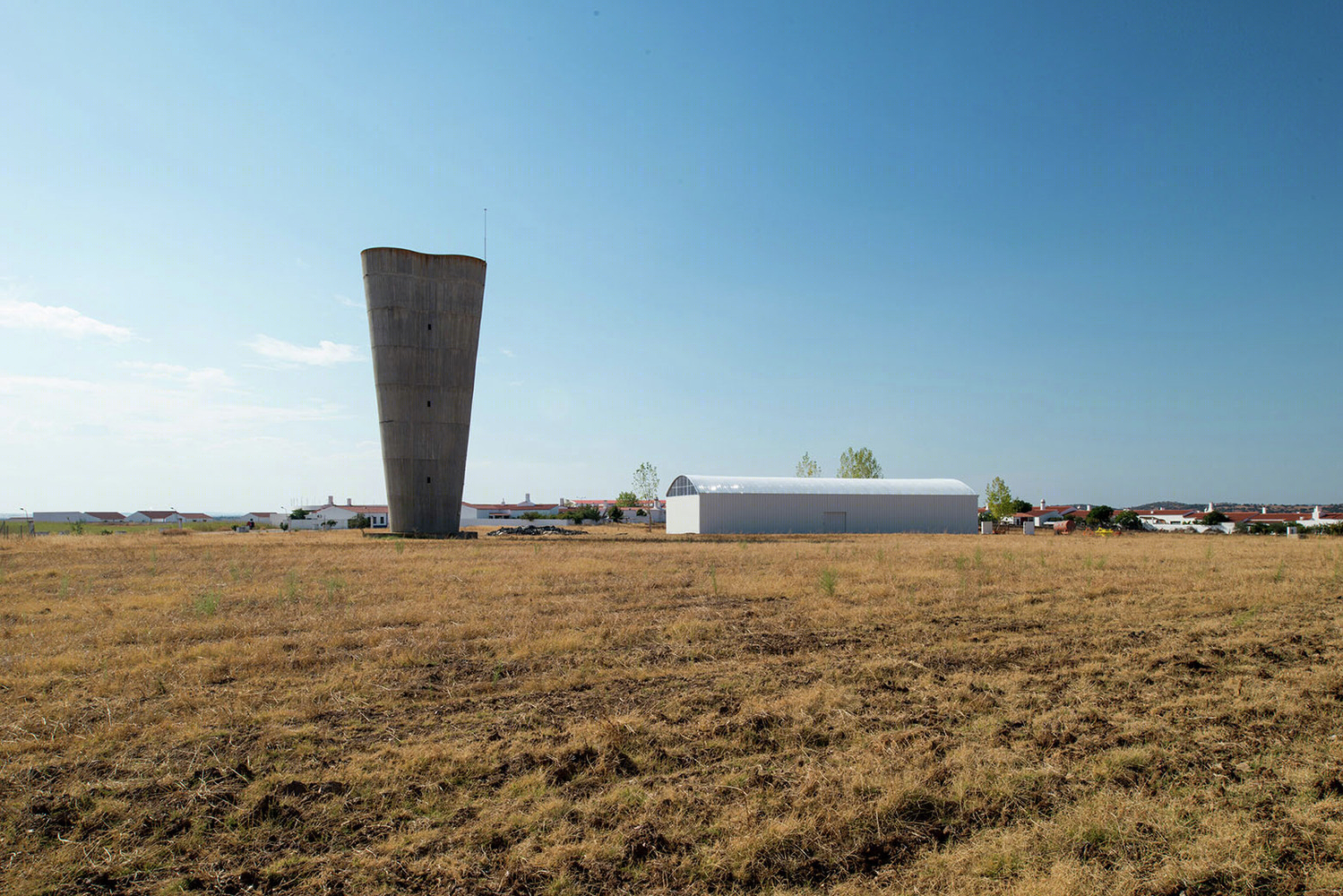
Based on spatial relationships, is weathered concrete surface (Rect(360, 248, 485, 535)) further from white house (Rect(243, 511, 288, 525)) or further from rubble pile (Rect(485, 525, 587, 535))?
white house (Rect(243, 511, 288, 525))

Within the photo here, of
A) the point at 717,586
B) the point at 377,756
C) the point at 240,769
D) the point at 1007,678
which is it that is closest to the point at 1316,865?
the point at 1007,678

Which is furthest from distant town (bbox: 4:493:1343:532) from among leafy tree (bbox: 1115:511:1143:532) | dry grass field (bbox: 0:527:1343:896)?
dry grass field (bbox: 0:527:1343:896)

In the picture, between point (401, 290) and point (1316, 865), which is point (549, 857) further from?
point (401, 290)

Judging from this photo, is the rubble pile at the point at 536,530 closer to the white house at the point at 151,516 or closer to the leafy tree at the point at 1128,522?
the leafy tree at the point at 1128,522

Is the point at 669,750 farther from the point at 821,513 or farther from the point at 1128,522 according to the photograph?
the point at 1128,522

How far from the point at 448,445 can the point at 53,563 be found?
20.3 metres

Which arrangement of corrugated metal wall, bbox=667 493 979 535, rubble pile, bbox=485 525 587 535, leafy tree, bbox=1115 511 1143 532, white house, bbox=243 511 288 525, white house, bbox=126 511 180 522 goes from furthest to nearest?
white house, bbox=126 511 180 522, white house, bbox=243 511 288 525, leafy tree, bbox=1115 511 1143 532, rubble pile, bbox=485 525 587 535, corrugated metal wall, bbox=667 493 979 535

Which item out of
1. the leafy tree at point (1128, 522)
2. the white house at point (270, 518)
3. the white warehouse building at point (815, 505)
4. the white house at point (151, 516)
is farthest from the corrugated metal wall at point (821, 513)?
the white house at point (151, 516)

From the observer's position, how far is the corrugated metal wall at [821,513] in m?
53.9

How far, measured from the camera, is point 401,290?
131ft

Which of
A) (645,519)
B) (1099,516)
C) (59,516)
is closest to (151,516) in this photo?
(59,516)

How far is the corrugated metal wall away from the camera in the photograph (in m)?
53.9

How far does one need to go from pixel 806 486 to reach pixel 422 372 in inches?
1229

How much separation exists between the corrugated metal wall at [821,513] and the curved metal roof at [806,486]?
48cm
